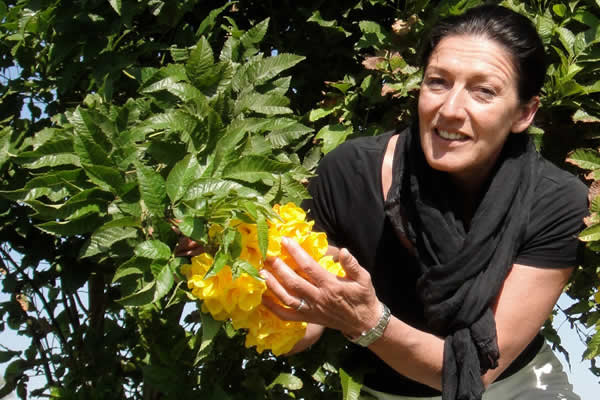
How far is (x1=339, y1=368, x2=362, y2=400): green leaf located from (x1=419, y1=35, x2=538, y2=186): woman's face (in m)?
0.71

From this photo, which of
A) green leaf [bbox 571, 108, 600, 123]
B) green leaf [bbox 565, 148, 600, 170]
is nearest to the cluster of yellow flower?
green leaf [bbox 565, 148, 600, 170]

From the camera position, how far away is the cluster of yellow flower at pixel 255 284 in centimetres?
162

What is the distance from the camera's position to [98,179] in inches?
68.0

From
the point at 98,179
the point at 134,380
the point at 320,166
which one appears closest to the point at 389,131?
the point at 320,166

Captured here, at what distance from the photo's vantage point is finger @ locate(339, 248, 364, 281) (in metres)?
1.68

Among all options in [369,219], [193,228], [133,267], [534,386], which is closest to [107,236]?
[133,267]

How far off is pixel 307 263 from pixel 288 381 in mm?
797

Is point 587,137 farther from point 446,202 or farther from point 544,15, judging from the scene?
point 446,202

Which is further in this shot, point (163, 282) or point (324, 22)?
point (324, 22)

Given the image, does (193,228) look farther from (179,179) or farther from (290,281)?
(290,281)

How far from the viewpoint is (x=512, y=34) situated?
86.8 inches

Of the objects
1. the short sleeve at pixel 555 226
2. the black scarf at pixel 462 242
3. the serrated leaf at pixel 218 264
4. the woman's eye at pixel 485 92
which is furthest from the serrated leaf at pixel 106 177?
the short sleeve at pixel 555 226

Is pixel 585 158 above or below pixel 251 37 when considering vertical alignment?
below

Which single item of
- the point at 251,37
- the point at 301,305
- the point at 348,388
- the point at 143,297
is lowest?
the point at 348,388
